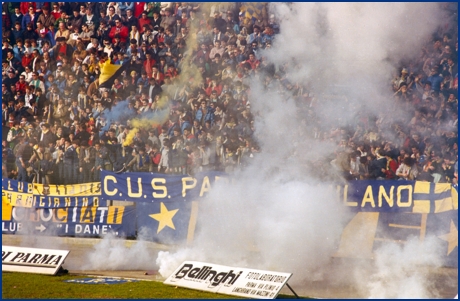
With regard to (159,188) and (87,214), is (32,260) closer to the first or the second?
(87,214)

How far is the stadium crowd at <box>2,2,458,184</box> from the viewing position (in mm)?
12000

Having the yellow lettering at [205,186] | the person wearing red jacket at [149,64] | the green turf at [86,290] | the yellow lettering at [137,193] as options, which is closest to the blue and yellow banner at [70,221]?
the yellow lettering at [137,193]

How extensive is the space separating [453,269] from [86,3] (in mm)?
11057

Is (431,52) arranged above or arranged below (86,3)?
below

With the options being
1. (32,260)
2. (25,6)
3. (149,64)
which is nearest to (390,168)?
(149,64)

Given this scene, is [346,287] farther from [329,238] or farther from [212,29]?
[212,29]

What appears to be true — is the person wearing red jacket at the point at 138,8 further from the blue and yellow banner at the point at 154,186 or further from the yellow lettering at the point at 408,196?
the yellow lettering at the point at 408,196

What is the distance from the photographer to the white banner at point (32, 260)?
12016 mm

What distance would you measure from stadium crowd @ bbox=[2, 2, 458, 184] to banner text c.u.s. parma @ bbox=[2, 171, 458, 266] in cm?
41

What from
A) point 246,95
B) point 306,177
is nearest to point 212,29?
point 246,95

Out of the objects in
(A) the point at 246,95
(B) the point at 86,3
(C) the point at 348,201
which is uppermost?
→ (B) the point at 86,3

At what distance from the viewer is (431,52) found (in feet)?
40.1

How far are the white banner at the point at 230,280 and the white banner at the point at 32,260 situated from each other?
7.78ft

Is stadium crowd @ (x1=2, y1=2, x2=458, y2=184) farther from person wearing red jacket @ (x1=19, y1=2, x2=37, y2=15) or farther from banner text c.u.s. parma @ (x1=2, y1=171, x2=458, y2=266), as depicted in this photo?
banner text c.u.s. parma @ (x1=2, y1=171, x2=458, y2=266)
